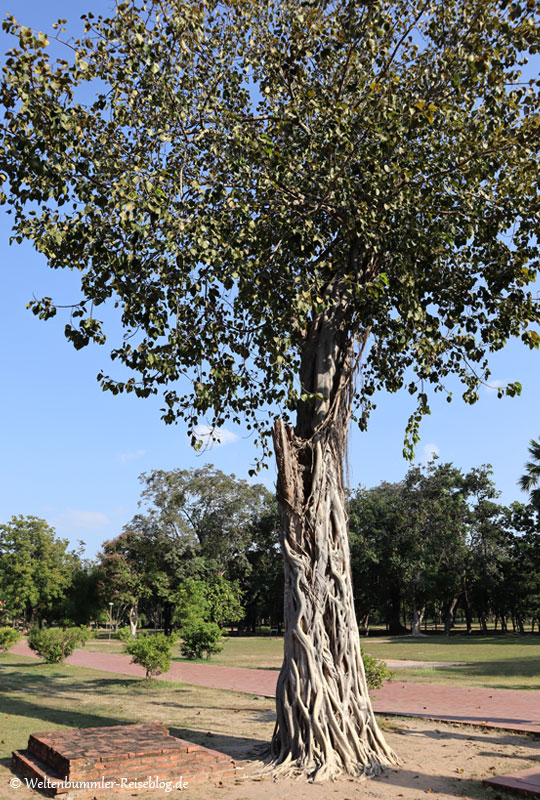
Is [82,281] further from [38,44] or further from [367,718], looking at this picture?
[367,718]

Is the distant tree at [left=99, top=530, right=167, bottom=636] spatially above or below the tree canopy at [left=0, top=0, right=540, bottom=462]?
below

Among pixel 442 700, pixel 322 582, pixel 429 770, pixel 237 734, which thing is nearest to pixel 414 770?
pixel 429 770

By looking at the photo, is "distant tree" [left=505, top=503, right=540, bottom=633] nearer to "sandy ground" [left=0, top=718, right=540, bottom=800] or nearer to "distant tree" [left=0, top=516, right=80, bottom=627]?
"distant tree" [left=0, top=516, right=80, bottom=627]

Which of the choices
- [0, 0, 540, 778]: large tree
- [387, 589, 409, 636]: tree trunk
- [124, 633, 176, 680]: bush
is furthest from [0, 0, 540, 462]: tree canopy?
[387, 589, 409, 636]: tree trunk

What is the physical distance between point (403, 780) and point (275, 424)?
13.7 feet

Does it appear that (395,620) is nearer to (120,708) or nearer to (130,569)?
(130,569)

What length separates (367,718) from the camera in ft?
25.5

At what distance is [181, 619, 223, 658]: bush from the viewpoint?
22.4 metres

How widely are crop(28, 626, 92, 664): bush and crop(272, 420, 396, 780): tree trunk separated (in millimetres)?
14492

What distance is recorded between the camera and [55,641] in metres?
20.5

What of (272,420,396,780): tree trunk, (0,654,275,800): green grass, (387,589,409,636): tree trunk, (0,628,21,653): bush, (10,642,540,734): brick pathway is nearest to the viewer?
(272,420,396,780): tree trunk

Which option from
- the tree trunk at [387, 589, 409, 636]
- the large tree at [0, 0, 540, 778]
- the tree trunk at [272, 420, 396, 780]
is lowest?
the tree trunk at [387, 589, 409, 636]

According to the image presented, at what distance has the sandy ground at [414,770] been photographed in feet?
21.3

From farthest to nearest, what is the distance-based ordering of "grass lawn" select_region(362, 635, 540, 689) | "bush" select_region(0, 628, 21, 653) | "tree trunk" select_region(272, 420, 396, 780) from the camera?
"bush" select_region(0, 628, 21, 653)
"grass lawn" select_region(362, 635, 540, 689)
"tree trunk" select_region(272, 420, 396, 780)
